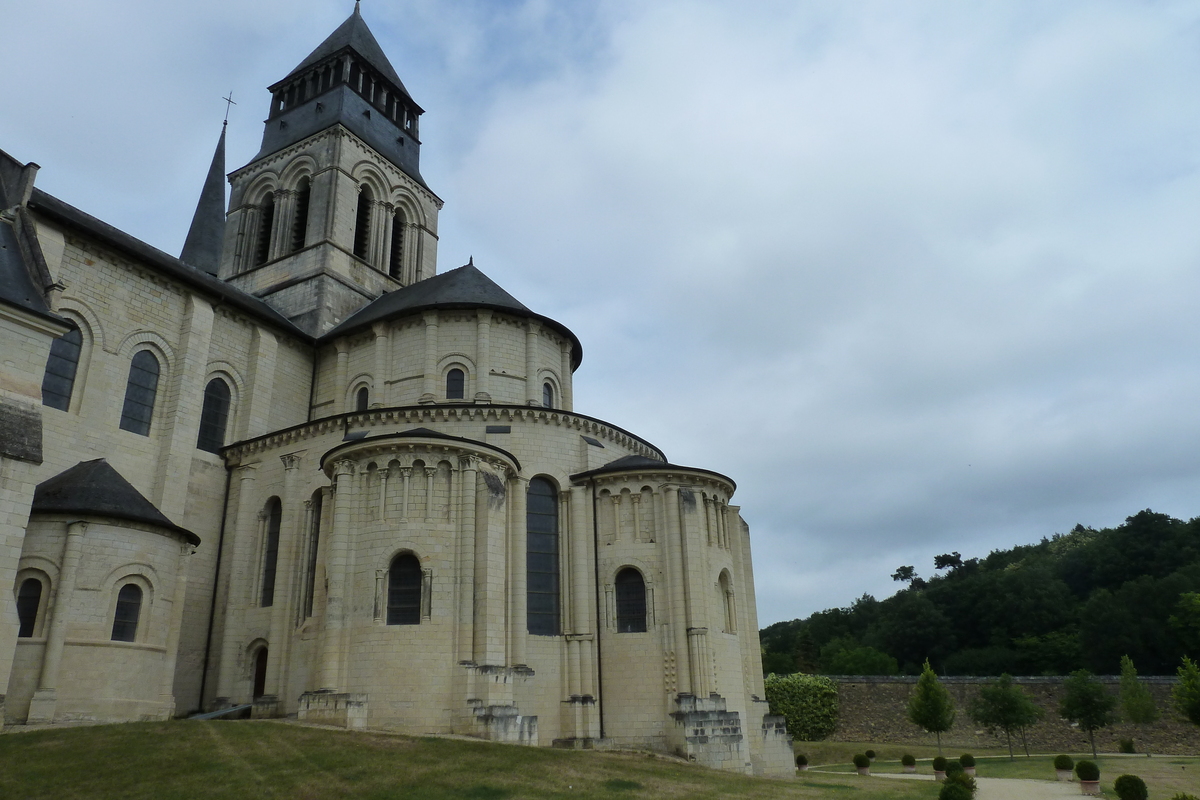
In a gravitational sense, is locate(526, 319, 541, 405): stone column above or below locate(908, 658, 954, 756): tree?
above

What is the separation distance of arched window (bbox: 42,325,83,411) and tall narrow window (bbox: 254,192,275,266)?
14832 millimetres

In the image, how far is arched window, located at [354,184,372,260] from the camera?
35.8 metres

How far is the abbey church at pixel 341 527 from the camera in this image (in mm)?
17891

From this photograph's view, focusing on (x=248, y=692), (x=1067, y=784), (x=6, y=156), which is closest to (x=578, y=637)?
(x=248, y=692)

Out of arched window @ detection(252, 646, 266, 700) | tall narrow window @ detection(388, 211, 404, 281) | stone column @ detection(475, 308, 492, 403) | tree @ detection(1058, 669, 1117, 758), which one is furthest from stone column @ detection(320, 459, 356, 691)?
tree @ detection(1058, 669, 1117, 758)

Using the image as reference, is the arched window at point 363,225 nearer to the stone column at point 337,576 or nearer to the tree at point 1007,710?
the stone column at point 337,576

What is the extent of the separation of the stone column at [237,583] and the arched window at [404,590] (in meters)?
5.88

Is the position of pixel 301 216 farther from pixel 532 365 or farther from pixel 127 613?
pixel 127 613

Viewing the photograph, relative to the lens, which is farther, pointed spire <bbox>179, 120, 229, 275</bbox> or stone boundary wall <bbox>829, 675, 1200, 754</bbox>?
pointed spire <bbox>179, 120, 229, 275</bbox>

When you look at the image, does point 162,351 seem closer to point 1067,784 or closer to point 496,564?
point 496,564

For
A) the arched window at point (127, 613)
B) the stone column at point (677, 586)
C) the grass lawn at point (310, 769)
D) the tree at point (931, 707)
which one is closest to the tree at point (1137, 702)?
the tree at point (931, 707)

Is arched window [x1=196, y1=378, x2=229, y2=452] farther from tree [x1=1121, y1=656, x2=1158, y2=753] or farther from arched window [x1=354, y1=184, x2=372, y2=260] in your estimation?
tree [x1=1121, y1=656, x2=1158, y2=753]

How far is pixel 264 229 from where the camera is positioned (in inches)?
1449

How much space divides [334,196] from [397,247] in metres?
4.31
